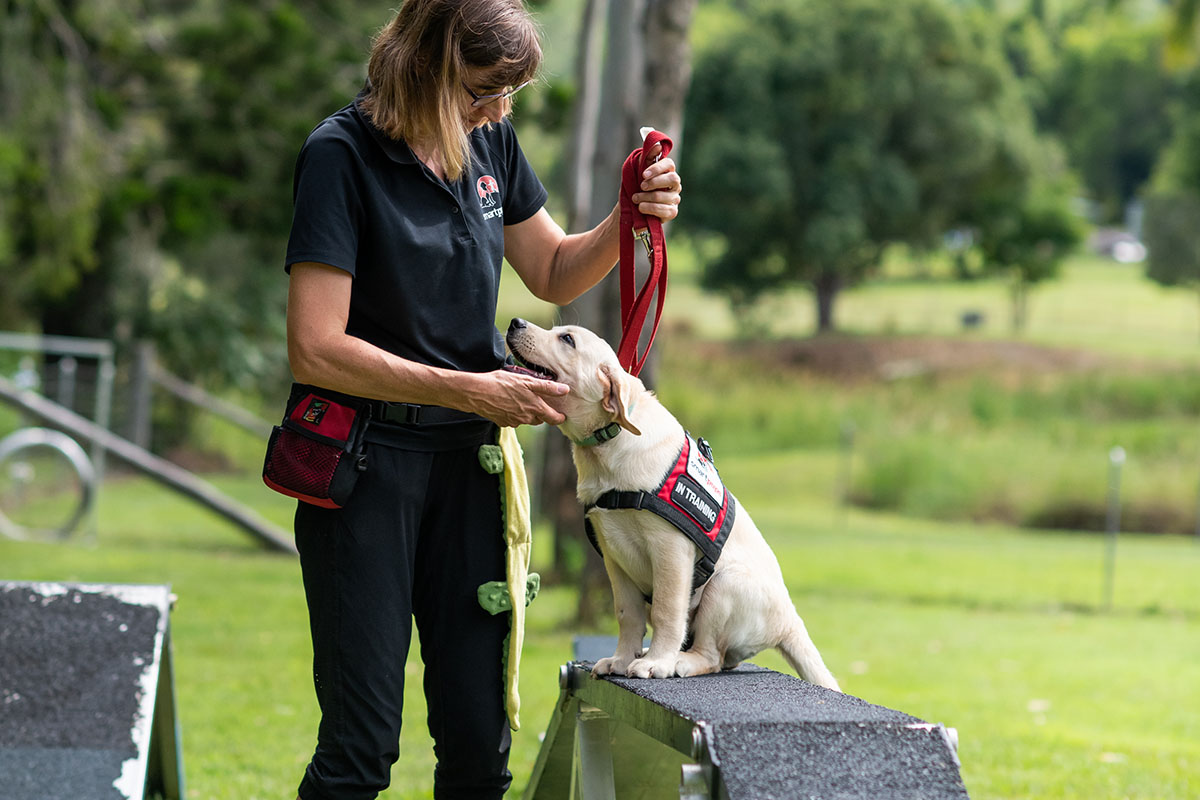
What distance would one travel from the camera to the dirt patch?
1093 inches

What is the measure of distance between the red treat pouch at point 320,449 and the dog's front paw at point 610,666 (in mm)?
839

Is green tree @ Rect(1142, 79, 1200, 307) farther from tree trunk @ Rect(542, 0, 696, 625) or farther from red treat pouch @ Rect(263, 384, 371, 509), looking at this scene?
red treat pouch @ Rect(263, 384, 371, 509)

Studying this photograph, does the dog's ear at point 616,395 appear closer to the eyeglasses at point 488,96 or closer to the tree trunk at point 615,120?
the eyeglasses at point 488,96

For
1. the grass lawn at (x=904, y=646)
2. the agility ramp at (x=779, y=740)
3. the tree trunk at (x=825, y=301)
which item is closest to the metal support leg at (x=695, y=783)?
the agility ramp at (x=779, y=740)

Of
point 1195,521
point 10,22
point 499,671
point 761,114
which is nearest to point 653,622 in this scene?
point 499,671

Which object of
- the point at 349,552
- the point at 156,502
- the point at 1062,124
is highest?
the point at 1062,124

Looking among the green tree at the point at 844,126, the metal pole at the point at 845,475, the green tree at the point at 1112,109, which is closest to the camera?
the metal pole at the point at 845,475

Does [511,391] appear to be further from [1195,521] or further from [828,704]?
[1195,521]

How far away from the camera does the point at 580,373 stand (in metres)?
3.12

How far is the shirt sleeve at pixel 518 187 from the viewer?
129 inches

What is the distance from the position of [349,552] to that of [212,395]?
54.2 feet

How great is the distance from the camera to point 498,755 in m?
3.11

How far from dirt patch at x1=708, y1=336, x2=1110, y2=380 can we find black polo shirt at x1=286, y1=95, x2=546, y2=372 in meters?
25.5

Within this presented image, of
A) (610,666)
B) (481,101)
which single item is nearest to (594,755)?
(610,666)
